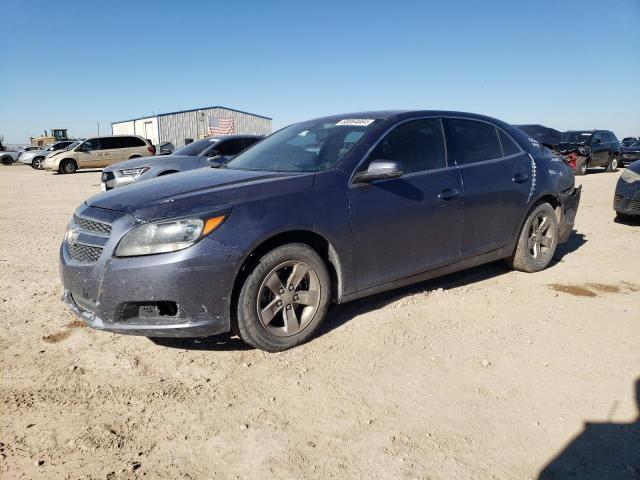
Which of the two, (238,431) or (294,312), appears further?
(294,312)

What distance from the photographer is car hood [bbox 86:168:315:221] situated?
3004 mm

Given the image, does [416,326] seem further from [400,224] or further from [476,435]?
[476,435]

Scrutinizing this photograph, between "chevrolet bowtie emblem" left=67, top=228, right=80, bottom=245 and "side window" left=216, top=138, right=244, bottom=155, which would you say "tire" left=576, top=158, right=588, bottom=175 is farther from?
"chevrolet bowtie emblem" left=67, top=228, right=80, bottom=245

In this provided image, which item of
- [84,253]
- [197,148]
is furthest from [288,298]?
[197,148]

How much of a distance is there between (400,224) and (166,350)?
193cm

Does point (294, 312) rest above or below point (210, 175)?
below

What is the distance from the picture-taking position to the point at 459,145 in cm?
429

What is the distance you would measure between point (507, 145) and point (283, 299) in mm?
2931

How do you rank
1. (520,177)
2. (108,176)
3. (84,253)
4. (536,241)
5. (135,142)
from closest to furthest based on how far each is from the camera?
1. (84,253)
2. (520,177)
3. (536,241)
4. (108,176)
5. (135,142)

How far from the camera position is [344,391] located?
111 inches

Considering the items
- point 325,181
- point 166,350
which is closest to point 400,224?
point 325,181

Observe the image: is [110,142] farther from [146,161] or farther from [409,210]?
[409,210]

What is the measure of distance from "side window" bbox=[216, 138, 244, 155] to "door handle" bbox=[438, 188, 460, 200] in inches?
295

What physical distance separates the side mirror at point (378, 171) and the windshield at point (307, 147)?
231 millimetres
